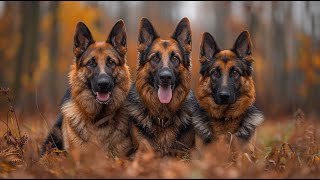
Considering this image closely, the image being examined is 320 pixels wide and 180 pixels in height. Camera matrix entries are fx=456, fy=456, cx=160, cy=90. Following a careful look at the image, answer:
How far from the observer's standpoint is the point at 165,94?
6.76 m

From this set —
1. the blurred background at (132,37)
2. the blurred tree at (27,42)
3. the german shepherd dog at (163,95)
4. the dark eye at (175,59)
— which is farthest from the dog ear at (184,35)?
the blurred tree at (27,42)

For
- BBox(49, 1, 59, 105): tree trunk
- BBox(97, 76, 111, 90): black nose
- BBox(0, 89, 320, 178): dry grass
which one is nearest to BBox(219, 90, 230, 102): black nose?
BBox(0, 89, 320, 178): dry grass

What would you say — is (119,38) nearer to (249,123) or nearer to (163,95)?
(163,95)

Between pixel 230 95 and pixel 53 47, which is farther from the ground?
pixel 230 95

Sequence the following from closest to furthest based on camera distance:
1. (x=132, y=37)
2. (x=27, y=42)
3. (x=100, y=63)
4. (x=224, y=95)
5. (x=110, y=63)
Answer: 1. (x=224, y=95)
2. (x=100, y=63)
3. (x=110, y=63)
4. (x=27, y=42)
5. (x=132, y=37)

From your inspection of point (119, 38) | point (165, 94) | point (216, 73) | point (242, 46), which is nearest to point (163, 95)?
point (165, 94)

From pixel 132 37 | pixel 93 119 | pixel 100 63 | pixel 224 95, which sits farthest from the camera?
pixel 132 37

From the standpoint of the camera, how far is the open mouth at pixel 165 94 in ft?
22.2

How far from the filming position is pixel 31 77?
66.3ft

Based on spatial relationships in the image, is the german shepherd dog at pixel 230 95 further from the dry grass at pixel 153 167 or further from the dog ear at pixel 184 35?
the dry grass at pixel 153 167

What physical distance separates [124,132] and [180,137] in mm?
858

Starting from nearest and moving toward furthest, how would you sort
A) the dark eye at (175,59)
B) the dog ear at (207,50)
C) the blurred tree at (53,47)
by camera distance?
the dark eye at (175,59) < the dog ear at (207,50) < the blurred tree at (53,47)

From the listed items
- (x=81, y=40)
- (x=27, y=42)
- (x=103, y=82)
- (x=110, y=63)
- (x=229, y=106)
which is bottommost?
(x=229, y=106)

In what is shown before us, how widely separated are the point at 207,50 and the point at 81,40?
6.48ft
